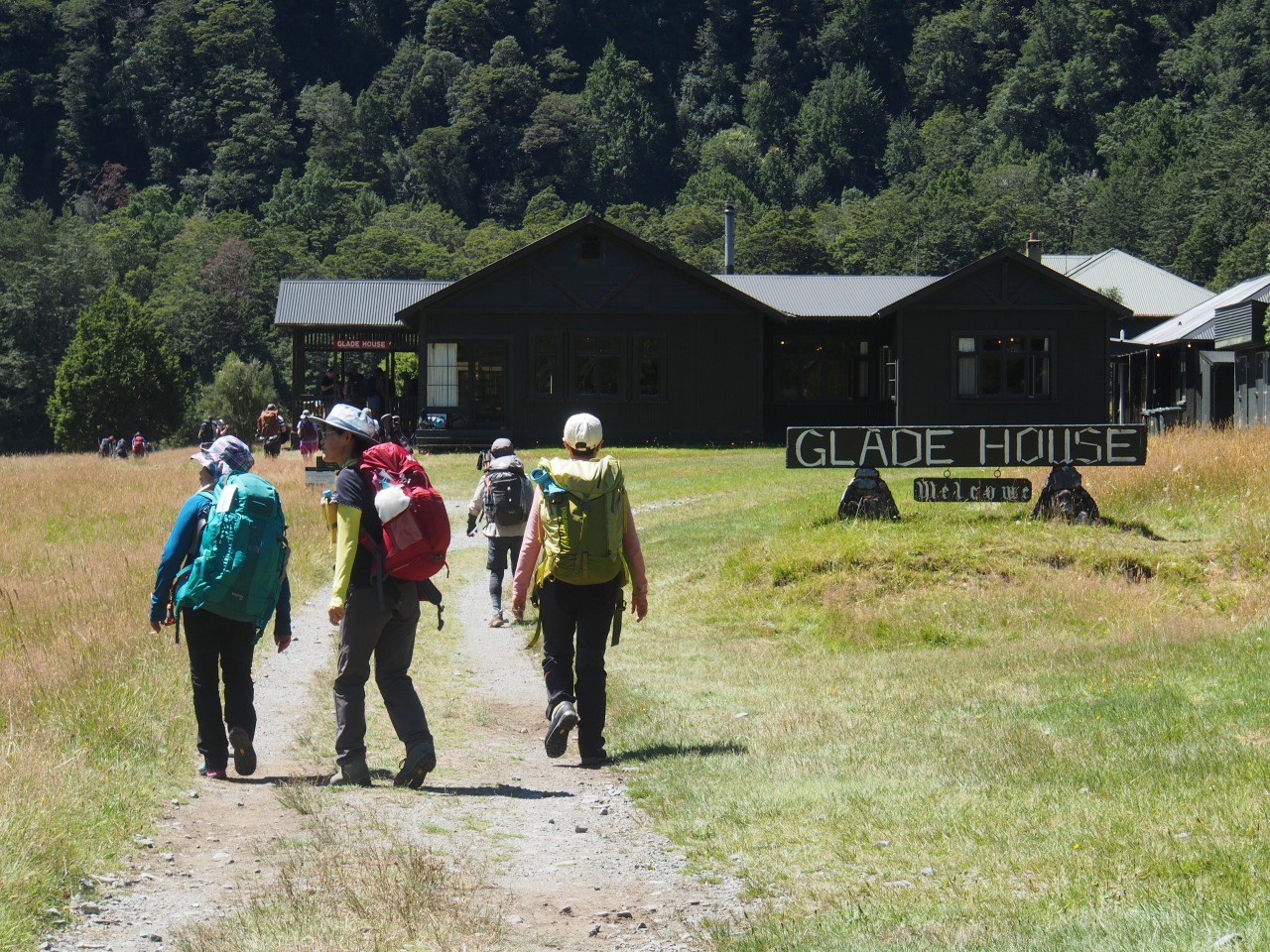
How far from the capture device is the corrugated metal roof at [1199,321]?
132 feet

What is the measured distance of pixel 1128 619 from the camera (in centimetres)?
1387

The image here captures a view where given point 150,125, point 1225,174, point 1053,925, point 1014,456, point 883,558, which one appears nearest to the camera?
point 1053,925

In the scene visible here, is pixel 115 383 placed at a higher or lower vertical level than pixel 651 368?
higher

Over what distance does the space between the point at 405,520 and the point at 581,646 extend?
1506 millimetres

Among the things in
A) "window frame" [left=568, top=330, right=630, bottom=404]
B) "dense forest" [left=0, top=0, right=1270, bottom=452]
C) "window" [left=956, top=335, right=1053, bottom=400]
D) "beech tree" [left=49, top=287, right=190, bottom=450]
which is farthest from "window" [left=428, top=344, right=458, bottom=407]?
"dense forest" [left=0, top=0, right=1270, bottom=452]

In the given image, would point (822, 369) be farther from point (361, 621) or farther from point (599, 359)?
point (361, 621)

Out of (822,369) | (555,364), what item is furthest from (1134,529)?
(822,369)

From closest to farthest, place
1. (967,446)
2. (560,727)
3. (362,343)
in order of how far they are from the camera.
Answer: (560,727) → (967,446) → (362,343)

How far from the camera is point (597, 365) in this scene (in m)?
38.7

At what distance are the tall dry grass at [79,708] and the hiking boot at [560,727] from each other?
76.0 inches

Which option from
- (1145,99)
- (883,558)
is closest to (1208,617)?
(883,558)

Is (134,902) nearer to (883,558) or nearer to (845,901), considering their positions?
(845,901)

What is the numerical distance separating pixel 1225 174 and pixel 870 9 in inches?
4014

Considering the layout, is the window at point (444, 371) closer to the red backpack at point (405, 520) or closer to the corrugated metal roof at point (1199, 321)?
the corrugated metal roof at point (1199, 321)
